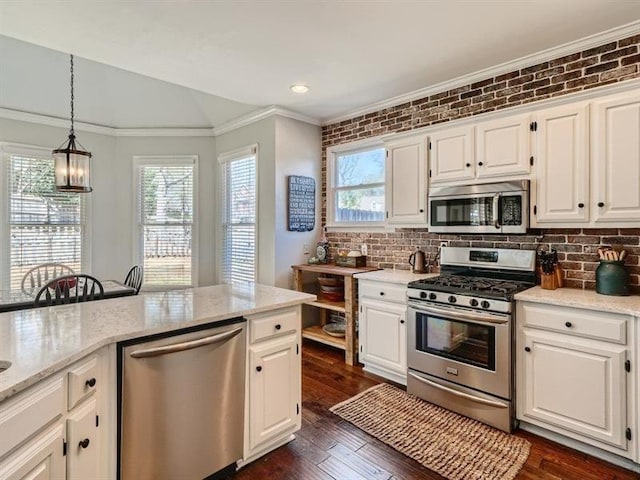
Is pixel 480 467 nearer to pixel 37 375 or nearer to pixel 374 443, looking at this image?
pixel 374 443

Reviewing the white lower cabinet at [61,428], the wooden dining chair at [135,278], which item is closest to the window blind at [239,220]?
the wooden dining chair at [135,278]

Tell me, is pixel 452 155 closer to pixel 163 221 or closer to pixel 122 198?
pixel 163 221

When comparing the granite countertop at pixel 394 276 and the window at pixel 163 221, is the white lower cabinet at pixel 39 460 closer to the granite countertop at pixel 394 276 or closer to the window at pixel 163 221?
the granite countertop at pixel 394 276

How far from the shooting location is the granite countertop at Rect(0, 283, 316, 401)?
3.92 ft

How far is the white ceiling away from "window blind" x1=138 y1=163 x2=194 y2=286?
1.96 meters

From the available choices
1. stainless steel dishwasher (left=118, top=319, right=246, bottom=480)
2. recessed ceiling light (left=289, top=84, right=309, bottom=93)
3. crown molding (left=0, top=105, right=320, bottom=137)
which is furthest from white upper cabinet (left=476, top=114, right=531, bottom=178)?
stainless steel dishwasher (left=118, top=319, right=246, bottom=480)

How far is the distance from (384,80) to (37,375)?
3224mm

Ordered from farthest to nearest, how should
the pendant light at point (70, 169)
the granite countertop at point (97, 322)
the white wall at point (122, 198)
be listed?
1. the white wall at point (122, 198)
2. the pendant light at point (70, 169)
3. the granite countertop at point (97, 322)

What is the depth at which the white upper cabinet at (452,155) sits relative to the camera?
2.90 m

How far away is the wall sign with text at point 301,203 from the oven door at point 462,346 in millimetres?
1805

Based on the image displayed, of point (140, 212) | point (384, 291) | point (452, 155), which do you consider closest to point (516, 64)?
point (452, 155)

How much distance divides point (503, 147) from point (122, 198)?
4.77 m

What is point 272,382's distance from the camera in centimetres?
208

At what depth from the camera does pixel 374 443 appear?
7.37 feet
